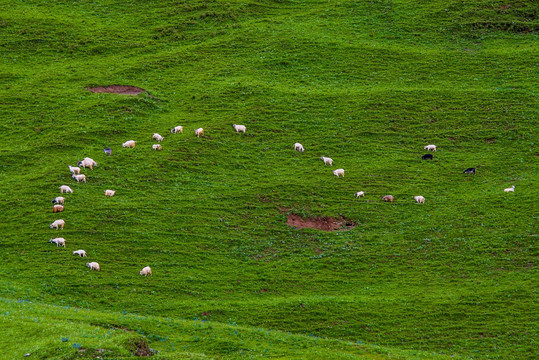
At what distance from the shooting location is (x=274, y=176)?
171 ft

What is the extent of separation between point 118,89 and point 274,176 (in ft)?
74.3

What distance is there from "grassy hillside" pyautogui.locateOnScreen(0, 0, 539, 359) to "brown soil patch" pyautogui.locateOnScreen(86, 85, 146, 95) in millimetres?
988

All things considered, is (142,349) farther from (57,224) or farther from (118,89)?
(118,89)

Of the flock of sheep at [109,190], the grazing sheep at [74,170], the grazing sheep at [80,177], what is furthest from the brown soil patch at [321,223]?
the grazing sheep at [74,170]

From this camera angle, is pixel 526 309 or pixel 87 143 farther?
pixel 87 143

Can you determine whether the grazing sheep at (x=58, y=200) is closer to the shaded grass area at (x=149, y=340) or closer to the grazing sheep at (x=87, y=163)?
the grazing sheep at (x=87, y=163)

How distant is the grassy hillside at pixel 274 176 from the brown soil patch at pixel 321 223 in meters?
0.75

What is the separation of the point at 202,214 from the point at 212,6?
146 ft

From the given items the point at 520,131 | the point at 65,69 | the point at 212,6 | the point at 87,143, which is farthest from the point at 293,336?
the point at 212,6

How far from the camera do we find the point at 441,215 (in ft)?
156

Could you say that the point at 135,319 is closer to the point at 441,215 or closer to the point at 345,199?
the point at 345,199

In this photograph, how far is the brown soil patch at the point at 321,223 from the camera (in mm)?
46625

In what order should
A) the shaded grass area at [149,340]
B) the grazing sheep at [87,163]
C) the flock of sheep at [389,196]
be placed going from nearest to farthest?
the shaded grass area at [149,340] < the flock of sheep at [389,196] < the grazing sheep at [87,163]

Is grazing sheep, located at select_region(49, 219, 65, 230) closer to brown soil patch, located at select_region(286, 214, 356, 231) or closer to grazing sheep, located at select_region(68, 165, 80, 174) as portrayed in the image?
grazing sheep, located at select_region(68, 165, 80, 174)
